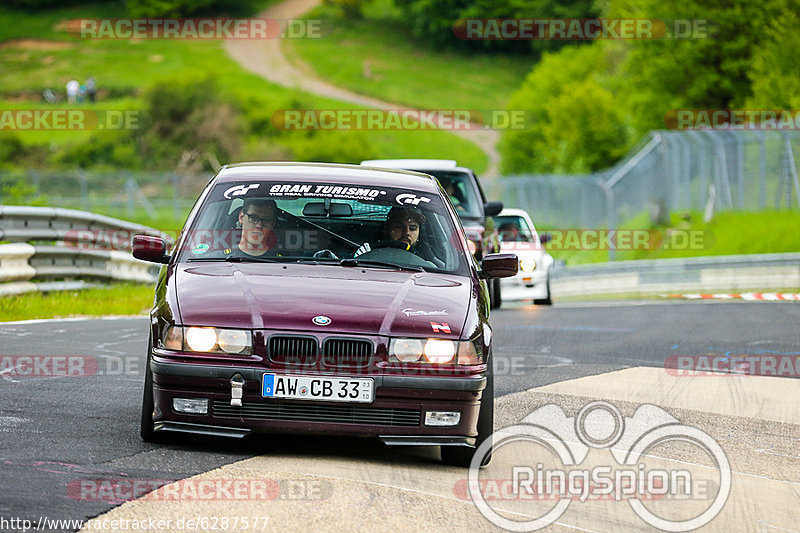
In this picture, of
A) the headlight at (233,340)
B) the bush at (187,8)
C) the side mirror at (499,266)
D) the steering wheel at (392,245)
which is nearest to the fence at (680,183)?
the side mirror at (499,266)

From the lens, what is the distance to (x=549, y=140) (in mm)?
84062

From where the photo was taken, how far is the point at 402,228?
8.25 metres

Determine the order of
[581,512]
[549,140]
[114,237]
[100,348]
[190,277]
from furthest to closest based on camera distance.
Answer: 1. [549,140]
2. [114,237]
3. [100,348]
4. [190,277]
5. [581,512]

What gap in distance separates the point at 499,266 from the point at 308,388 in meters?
1.91

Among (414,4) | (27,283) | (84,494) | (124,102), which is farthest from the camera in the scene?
(414,4)

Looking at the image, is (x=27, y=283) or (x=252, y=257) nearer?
(x=252, y=257)

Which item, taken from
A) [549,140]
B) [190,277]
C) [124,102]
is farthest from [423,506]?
[124,102]

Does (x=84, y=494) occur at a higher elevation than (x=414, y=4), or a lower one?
lower

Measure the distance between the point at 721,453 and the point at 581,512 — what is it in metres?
1.98

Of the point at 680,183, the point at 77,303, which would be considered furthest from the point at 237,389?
the point at 680,183

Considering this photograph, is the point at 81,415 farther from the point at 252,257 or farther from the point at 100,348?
the point at 100,348

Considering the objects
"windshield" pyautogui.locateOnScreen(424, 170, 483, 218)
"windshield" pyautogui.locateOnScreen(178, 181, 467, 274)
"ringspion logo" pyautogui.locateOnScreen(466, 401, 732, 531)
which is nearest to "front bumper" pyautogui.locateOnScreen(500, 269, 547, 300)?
"windshield" pyautogui.locateOnScreen(424, 170, 483, 218)

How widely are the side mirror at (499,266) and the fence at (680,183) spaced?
24533 millimetres

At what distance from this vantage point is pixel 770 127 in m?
31.9
